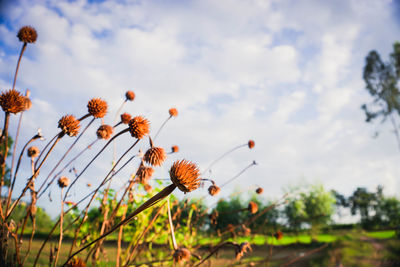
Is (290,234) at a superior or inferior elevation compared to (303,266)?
inferior

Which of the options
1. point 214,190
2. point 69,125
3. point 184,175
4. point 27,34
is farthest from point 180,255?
point 27,34

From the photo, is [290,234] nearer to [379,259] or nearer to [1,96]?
[379,259]

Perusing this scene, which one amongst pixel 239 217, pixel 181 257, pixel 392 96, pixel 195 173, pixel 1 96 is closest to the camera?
pixel 195 173

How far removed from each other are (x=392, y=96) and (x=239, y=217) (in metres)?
14.5

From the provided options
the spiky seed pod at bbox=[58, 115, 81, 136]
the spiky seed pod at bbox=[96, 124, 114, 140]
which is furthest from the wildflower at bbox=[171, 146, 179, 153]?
the spiky seed pod at bbox=[58, 115, 81, 136]

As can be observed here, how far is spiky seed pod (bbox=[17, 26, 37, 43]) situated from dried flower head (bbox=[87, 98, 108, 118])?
23.3 inches

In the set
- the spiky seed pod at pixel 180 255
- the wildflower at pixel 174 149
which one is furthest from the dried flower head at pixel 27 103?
the wildflower at pixel 174 149

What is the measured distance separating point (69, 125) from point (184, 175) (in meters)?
0.55

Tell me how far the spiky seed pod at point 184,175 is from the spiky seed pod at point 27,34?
1144mm

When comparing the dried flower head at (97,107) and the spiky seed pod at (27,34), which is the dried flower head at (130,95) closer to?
the spiky seed pod at (27,34)

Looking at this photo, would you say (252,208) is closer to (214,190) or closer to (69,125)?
(214,190)

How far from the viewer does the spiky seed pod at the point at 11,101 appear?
29.0 inches

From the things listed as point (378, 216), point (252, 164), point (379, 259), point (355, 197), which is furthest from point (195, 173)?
point (355, 197)

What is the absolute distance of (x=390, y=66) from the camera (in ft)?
55.3
